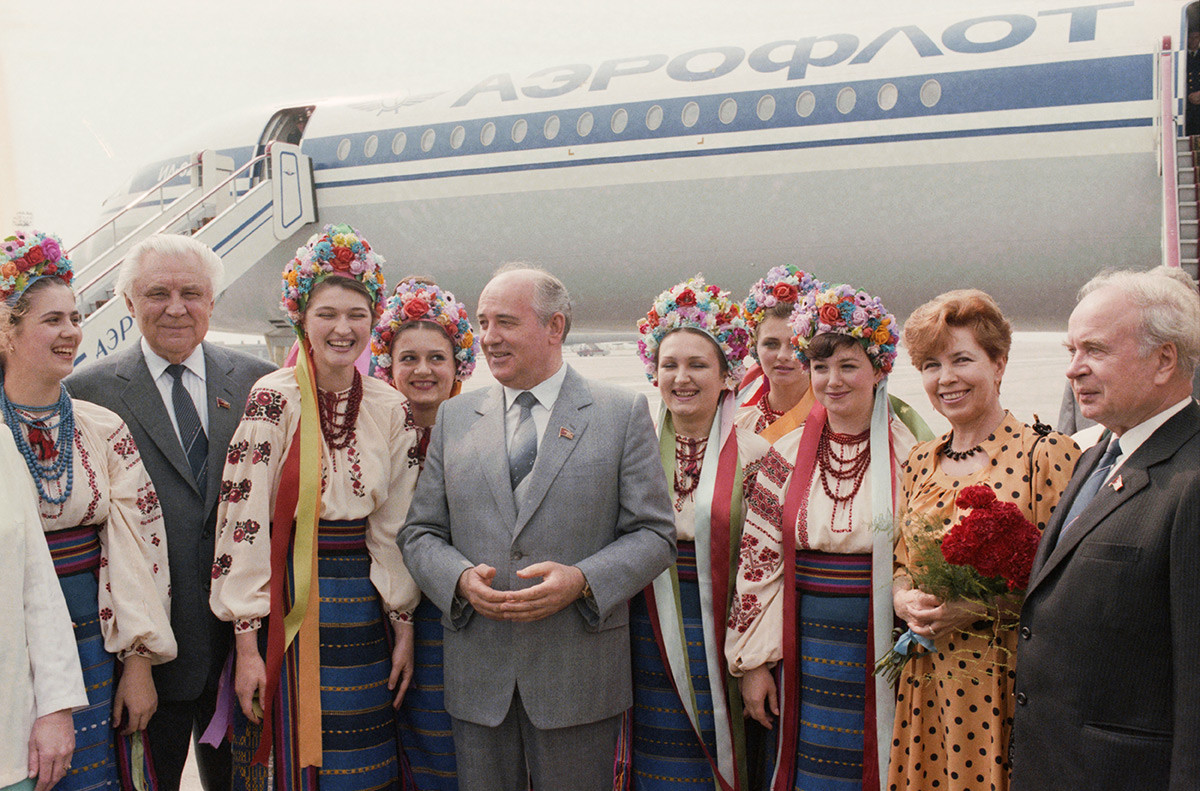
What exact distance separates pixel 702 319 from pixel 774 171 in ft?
18.2

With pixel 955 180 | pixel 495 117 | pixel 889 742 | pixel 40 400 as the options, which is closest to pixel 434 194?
pixel 495 117

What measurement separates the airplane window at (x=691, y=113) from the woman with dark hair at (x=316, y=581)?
6290 mm

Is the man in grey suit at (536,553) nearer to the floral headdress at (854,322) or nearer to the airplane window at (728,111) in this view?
the floral headdress at (854,322)

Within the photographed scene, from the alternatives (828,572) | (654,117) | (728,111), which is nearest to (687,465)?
(828,572)

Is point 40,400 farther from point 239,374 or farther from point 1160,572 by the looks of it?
point 1160,572

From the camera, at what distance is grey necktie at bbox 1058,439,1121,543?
224cm

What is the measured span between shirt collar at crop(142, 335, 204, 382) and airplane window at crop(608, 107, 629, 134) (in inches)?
254

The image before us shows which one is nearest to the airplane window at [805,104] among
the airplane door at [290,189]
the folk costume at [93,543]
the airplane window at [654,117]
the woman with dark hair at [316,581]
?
the airplane window at [654,117]

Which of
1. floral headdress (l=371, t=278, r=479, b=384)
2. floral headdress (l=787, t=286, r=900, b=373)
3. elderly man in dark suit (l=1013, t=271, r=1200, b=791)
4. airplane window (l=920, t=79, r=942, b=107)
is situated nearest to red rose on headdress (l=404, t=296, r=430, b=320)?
floral headdress (l=371, t=278, r=479, b=384)

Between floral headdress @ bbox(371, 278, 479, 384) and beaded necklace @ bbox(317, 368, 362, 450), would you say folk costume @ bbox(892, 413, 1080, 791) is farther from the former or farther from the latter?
floral headdress @ bbox(371, 278, 479, 384)

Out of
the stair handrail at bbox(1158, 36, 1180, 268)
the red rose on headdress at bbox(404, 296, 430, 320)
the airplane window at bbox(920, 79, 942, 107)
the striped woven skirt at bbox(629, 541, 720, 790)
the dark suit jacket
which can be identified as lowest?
the striped woven skirt at bbox(629, 541, 720, 790)

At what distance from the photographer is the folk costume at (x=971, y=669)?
252 centimetres

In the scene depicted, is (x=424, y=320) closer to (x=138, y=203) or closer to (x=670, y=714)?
(x=670, y=714)

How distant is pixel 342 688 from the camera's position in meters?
3.00
